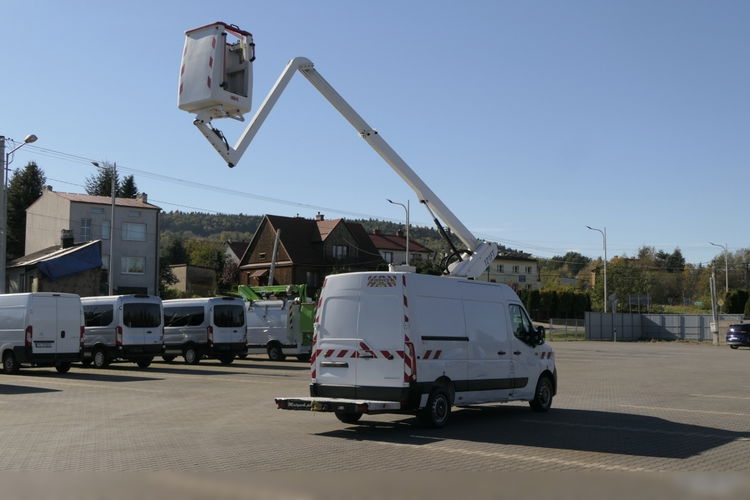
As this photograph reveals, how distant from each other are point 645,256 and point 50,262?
109904mm

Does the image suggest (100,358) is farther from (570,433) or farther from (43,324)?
(570,433)

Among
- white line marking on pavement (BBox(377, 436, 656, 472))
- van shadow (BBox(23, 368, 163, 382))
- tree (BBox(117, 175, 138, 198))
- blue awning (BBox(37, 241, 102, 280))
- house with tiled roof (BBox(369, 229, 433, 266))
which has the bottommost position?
van shadow (BBox(23, 368, 163, 382))

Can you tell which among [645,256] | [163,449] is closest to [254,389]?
[163,449]

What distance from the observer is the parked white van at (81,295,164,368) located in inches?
1103

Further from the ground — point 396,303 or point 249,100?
point 249,100

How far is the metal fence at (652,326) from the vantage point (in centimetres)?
6769

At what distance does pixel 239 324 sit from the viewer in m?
31.5

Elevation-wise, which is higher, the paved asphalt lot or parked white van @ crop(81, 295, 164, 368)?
parked white van @ crop(81, 295, 164, 368)

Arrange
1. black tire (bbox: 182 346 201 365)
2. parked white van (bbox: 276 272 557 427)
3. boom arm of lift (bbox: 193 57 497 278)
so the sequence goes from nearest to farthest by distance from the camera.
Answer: parked white van (bbox: 276 272 557 427), boom arm of lift (bbox: 193 57 497 278), black tire (bbox: 182 346 201 365)

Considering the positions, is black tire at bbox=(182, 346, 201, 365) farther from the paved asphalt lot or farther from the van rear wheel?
the paved asphalt lot

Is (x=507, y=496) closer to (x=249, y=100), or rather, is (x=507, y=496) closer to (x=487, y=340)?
(x=487, y=340)

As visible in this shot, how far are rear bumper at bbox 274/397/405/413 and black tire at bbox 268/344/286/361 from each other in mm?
20833

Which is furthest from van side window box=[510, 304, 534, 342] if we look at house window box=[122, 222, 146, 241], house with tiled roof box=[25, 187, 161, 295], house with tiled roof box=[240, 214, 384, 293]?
house with tiled roof box=[240, 214, 384, 293]

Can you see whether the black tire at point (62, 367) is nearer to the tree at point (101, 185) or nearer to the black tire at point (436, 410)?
the black tire at point (436, 410)
